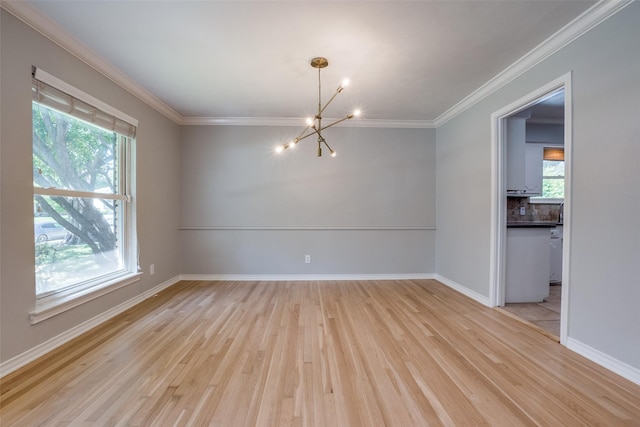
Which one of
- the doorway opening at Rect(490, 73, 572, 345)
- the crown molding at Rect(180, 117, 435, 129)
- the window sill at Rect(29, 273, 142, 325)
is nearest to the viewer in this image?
the window sill at Rect(29, 273, 142, 325)

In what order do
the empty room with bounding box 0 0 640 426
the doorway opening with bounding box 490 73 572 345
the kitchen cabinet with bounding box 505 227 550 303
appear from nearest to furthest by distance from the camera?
1. the empty room with bounding box 0 0 640 426
2. the doorway opening with bounding box 490 73 572 345
3. the kitchen cabinet with bounding box 505 227 550 303

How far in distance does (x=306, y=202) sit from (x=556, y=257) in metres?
3.88

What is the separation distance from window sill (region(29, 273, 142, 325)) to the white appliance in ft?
18.8

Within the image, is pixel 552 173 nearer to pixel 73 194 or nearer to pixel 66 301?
pixel 73 194

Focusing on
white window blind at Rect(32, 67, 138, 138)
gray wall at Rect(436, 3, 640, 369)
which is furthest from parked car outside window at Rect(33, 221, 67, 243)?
gray wall at Rect(436, 3, 640, 369)

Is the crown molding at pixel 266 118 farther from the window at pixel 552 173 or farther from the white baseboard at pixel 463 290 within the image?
the white baseboard at pixel 463 290

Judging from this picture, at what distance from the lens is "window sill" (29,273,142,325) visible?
1942mm

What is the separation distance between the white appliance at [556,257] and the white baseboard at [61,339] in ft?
18.7

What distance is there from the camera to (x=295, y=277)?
4.12 m

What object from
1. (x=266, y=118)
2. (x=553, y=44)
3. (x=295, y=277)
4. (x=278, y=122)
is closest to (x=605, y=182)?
(x=553, y=44)

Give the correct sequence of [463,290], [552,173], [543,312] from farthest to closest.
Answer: [552,173] < [463,290] < [543,312]

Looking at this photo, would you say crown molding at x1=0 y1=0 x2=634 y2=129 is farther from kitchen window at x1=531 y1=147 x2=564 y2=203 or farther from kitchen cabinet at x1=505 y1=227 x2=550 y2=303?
kitchen window at x1=531 y1=147 x2=564 y2=203

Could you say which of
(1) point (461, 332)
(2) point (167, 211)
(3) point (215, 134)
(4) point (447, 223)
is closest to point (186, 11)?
(3) point (215, 134)

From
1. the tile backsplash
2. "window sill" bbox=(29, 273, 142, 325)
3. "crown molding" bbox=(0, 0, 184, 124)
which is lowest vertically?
"window sill" bbox=(29, 273, 142, 325)
